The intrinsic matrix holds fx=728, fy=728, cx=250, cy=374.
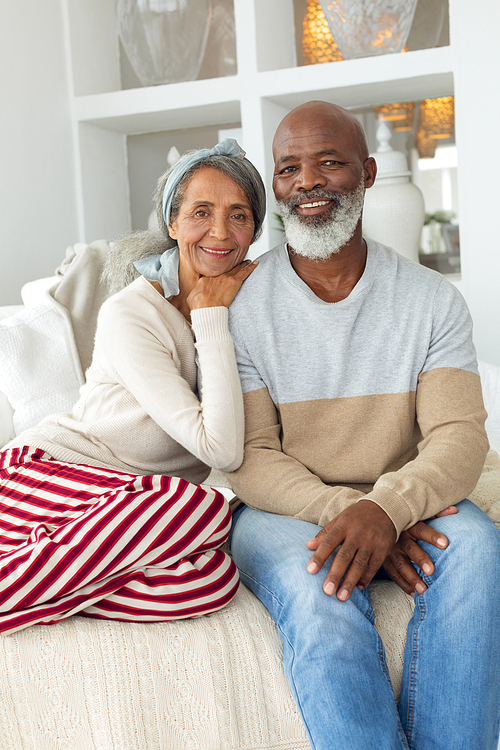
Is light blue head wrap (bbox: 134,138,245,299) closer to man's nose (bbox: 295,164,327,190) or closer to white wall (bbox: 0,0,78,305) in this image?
man's nose (bbox: 295,164,327,190)

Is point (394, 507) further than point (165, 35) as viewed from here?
No

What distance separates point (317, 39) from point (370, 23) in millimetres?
293

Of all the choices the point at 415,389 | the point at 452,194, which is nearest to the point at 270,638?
the point at 415,389

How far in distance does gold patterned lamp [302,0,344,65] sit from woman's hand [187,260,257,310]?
1594 millimetres

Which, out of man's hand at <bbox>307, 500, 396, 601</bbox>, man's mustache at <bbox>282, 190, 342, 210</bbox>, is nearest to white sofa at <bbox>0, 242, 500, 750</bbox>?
man's hand at <bbox>307, 500, 396, 601</bbox>

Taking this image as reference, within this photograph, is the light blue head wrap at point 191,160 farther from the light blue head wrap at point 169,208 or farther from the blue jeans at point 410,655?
the blue jeans at point 410,655

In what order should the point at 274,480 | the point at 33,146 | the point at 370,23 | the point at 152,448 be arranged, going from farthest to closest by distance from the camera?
the point at 33,146, the point at 370,23, the point at 152,448, the point at 274,480

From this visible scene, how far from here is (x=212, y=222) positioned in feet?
4.57

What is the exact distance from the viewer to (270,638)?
3.63 ft

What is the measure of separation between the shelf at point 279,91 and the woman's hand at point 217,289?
1319mm

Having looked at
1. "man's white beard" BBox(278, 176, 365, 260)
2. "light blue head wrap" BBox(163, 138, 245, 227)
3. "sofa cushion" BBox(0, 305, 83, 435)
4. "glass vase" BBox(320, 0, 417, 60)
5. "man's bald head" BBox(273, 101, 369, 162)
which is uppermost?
"glass vase" BBox(320, 0, 417, 60)

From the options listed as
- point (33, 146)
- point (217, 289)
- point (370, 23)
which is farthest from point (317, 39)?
point (217, 289)

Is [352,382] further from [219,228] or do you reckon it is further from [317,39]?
[317,39]

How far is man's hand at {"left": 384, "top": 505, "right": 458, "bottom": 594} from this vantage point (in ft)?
3.68
